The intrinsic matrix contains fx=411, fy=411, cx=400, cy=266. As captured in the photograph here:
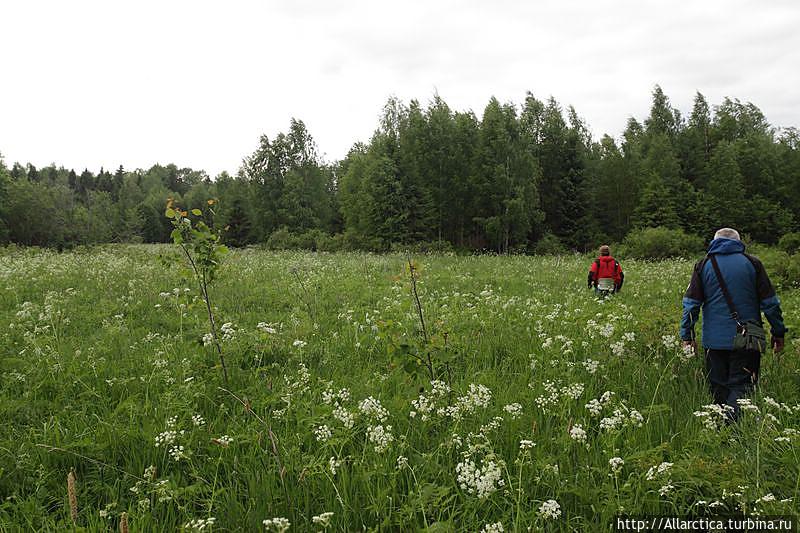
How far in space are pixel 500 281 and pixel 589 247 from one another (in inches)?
1393

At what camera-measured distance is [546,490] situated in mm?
3189

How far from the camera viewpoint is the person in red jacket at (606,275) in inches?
437

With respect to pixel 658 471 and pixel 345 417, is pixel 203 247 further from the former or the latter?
pixel 658 471

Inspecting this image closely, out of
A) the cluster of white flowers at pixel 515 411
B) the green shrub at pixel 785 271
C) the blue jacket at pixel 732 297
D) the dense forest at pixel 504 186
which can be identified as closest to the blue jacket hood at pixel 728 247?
the blue jacket at pixel 732 297

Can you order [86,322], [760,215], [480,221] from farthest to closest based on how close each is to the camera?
[760,215], [480,221], [86,322]

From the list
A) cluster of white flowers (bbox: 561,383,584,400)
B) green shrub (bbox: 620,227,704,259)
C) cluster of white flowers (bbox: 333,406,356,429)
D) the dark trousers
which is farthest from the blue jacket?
green shrub (bbox: 620,227,704,259)

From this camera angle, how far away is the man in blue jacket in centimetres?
468

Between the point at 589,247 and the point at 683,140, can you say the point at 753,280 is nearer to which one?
the point at 589,247

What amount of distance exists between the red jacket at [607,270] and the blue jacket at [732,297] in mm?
6248

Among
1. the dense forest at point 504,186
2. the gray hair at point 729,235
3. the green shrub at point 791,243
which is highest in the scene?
the dense forest at point 504,186

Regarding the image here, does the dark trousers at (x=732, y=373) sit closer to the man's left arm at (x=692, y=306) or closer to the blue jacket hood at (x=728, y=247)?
the man's left arm at (x=692, y=306)

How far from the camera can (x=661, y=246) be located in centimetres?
3167

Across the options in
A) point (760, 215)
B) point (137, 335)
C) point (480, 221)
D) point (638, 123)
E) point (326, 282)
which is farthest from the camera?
point (638, 123)

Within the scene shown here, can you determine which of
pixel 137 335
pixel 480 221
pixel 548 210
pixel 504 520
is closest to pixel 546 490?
pixel 504 520
